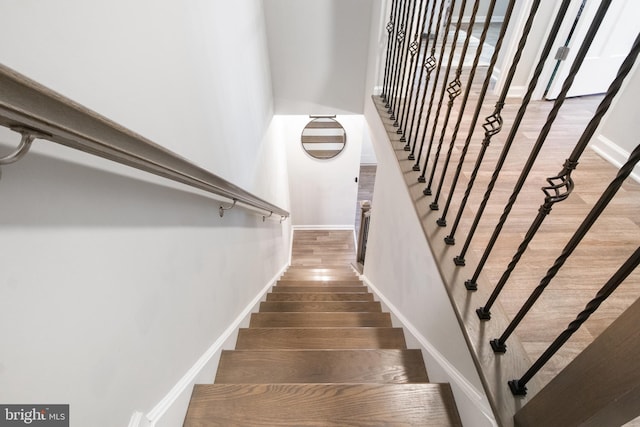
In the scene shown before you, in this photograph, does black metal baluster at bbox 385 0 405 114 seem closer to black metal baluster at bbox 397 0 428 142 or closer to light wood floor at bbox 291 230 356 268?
black metal baluster at bbox 397 0 428 142

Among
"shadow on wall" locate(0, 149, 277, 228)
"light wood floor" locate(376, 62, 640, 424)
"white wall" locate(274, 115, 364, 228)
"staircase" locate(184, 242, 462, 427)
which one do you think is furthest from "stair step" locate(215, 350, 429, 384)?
"white wall" locate(274, 115, 364, 228)

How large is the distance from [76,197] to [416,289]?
151 centimetres

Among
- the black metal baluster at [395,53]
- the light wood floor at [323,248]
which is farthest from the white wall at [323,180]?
the black metal baluster at [395,53]

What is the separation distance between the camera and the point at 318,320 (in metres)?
2.44

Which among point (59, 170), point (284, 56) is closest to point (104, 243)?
point (59, 170)

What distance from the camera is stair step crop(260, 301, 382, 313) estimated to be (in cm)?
266

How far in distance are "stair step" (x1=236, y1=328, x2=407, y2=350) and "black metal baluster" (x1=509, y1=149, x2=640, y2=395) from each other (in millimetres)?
1073

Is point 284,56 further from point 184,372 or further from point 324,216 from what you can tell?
point 324,216

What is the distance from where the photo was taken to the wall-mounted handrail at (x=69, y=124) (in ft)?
1.33

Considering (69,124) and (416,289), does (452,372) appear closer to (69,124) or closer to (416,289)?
(416,289)

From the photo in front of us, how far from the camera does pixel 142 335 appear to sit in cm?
90

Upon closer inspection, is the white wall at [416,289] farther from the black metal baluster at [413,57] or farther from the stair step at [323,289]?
the stair step at [323,289]

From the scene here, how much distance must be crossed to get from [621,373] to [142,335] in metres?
1.09

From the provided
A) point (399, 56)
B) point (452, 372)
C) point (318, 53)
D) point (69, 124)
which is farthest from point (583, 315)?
point (318, 53)
